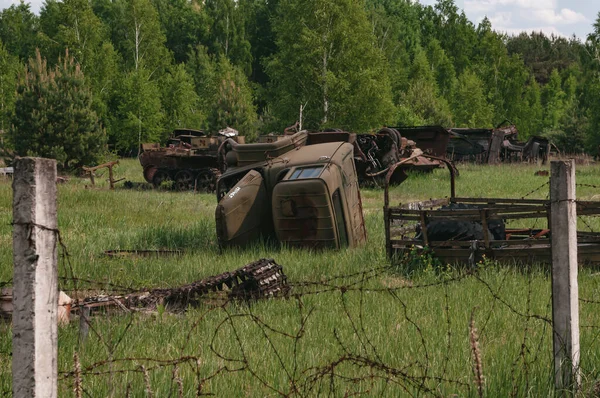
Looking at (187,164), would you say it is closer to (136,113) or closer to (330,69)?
Answer: (330,69)

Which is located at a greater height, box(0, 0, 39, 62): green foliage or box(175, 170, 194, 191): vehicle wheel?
box(0, 0, 39, 62): green foliage

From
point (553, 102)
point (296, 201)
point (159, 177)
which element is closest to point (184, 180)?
point (159, 177)

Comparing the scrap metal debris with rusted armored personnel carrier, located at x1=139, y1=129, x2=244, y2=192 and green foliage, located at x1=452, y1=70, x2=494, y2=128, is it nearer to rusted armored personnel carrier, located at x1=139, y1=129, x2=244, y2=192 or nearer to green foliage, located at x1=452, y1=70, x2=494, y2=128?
rusted armored personnel carrier, located at x1=139, y1=129, x2=244, y2=192

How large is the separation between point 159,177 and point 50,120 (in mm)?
5466

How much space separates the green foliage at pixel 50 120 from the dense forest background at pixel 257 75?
0.05 metres

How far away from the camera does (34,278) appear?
276 centimetres

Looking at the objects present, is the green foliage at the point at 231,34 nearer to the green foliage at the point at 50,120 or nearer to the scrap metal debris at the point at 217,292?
the green foliage at the point at 50,120

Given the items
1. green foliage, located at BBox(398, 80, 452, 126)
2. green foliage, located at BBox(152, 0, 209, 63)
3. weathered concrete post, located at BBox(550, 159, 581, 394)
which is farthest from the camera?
green foliage, located at BBox(152, 0, 209, 63)

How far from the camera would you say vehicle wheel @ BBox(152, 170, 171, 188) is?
25.9 meters

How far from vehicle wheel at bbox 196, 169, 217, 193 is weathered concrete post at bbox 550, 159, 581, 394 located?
2107 cm

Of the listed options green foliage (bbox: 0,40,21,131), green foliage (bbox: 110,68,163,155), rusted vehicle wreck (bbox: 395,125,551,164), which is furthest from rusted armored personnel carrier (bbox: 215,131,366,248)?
green foliage (bbox: 110,68,163,155)

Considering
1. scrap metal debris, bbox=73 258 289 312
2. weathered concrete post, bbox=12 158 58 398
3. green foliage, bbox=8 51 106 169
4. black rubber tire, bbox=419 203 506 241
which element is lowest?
scrap metal debris, bbox=73 258 289 312

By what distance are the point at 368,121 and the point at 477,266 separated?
3224 cm

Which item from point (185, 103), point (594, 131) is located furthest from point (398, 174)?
point (185, 103)
